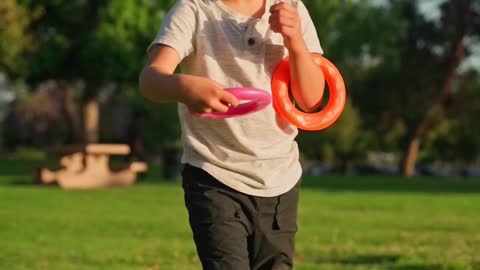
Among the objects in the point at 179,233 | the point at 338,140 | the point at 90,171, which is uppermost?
the point at 179,233

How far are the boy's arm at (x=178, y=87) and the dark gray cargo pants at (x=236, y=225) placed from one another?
0.46m

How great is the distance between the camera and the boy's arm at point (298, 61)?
3100mm

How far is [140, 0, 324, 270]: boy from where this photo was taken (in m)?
3.25

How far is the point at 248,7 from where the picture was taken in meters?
3.37

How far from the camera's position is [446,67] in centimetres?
4884

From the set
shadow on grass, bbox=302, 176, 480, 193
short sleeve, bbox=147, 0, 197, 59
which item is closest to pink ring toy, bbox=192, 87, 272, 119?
short sleeve, bbox=147, 0, 197, 59

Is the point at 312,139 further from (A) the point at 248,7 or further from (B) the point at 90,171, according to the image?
(A) the point at 248,7

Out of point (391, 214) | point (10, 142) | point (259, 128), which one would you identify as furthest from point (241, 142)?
point (10, 142)

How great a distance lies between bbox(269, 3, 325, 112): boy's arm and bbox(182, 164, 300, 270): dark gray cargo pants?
0.39 m

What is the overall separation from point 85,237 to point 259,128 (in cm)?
642

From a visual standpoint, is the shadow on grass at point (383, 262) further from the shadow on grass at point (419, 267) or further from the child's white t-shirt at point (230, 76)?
the child's white t-shirt at point (230, 76)

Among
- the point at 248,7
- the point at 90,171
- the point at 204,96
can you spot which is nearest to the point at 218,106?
the point at 204,96

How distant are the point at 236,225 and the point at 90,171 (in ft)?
60.5

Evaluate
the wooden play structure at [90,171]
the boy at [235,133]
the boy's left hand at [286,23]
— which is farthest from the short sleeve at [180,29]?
the wooden play structure at [90,171]
